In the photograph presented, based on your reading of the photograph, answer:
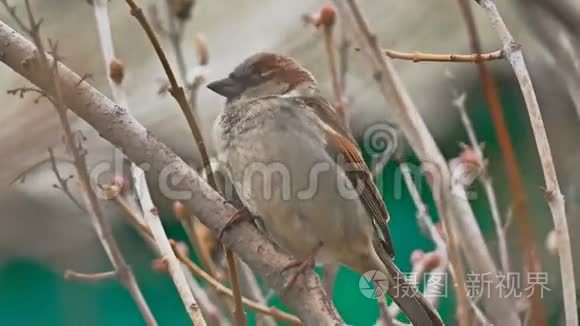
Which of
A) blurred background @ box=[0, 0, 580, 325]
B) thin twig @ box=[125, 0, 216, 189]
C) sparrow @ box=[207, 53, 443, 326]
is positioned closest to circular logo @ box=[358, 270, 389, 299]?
sparrow @ box=[207, 53, 443, 326]

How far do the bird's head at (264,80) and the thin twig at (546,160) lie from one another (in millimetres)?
620

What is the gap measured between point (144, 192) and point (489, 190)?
39 cm

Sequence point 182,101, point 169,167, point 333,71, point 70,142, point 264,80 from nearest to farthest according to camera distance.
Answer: point 70,142, point 182,101, point 169,167, point 333,71, point 264,80

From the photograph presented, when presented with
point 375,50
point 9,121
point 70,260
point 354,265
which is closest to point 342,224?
point 354,265

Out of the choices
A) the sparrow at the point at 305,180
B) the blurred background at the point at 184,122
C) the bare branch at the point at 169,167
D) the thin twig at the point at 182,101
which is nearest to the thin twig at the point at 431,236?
the sparrow at the point at 305,180

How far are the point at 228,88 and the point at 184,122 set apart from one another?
0.71 metres

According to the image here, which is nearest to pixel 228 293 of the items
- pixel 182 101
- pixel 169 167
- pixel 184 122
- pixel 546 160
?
pixel 169 167

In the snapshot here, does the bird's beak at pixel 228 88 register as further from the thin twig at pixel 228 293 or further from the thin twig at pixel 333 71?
the thin twig at pixel 228 293

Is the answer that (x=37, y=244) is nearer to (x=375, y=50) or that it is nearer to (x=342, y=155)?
(x=342, y=155)

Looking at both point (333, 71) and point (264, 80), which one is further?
point (264, 80)

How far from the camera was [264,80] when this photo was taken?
A: 51.1 inches

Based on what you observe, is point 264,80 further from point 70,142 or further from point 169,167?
point 70,142

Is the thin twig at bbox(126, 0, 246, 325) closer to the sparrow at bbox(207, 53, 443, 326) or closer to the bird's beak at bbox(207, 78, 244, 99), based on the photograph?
the sparrow at bbox(207, 53, 443, 326)

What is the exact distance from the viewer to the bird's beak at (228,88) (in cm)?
127
